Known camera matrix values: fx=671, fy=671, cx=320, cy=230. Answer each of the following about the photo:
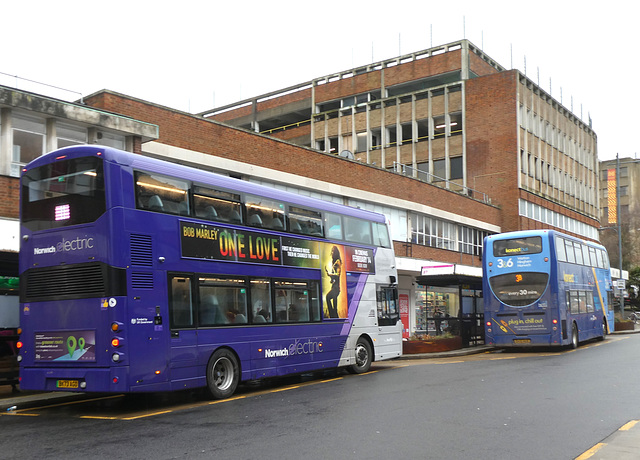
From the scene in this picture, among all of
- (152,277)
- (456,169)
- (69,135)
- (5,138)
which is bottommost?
(152,277)

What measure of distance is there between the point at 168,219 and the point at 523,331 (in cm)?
1605

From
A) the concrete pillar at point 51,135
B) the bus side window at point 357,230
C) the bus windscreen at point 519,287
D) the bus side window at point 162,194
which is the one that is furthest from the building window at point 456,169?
the bus side window at point 162,194

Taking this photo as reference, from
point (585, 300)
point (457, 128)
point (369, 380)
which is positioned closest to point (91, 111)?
point (369, 380)

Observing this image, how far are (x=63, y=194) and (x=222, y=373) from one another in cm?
451

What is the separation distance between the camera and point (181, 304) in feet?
39.7

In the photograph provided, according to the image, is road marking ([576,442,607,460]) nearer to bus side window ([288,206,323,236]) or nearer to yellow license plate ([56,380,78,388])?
yellow license plate ([56,380,78,388])

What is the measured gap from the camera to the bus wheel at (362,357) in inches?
693

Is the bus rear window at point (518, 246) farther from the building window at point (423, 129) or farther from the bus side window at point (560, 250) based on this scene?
the building window at point (423, 129)

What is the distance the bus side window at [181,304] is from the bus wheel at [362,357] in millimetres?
6470

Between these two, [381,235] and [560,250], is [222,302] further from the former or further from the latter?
[560,250]

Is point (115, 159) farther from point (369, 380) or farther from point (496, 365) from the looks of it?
point (496, 365)

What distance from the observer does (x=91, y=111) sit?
719 inches

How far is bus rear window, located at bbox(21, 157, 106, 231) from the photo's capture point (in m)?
11.1

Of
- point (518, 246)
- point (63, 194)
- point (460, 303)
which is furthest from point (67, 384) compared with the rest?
point (460, 303)
